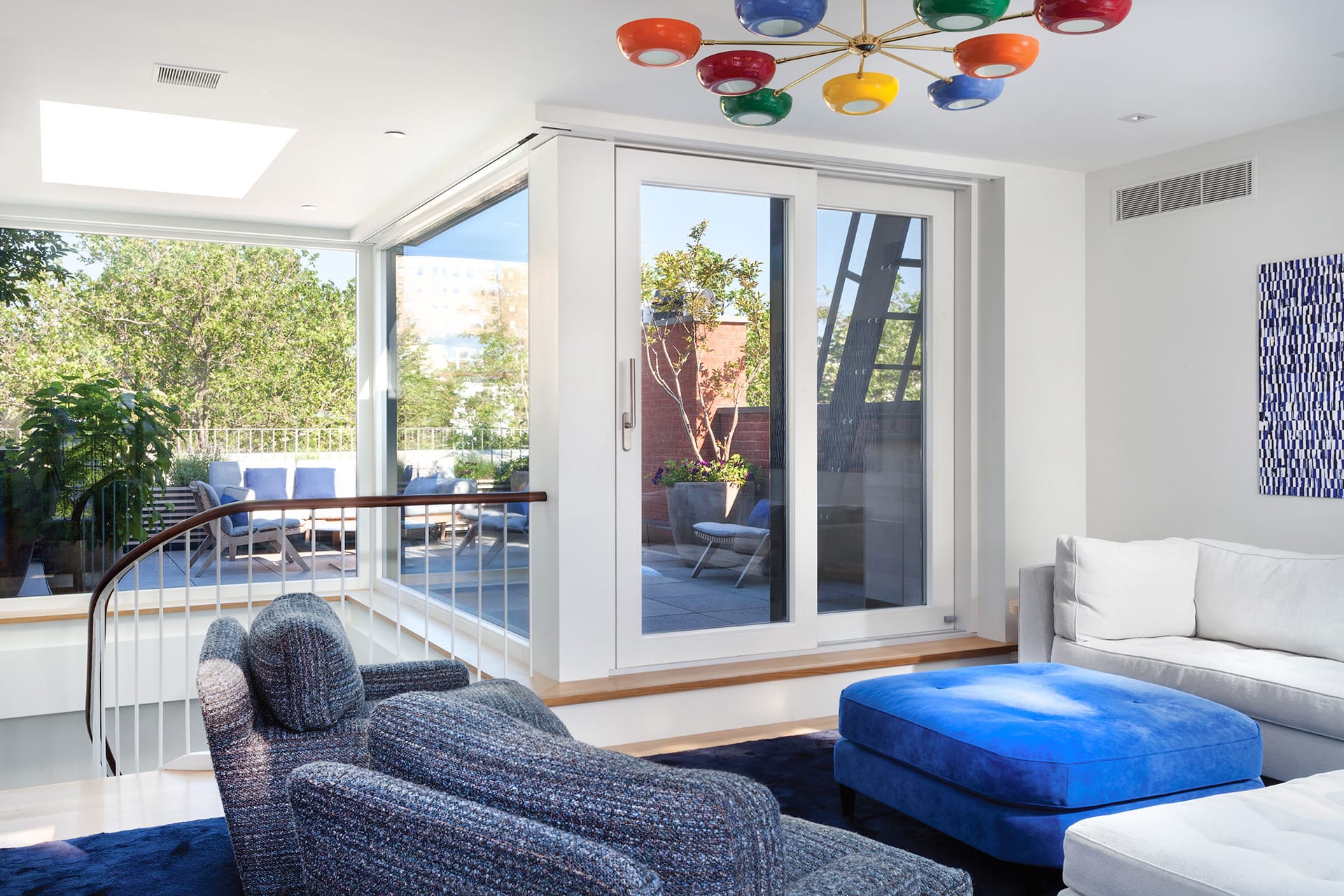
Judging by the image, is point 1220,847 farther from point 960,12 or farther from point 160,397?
point 160,397

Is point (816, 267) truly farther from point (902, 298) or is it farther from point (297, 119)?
point (297, 119)

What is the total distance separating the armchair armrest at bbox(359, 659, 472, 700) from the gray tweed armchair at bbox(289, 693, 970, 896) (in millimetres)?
1526

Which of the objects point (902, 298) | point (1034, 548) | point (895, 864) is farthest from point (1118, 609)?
point (895, 864)

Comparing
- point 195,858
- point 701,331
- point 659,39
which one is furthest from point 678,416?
point 195,858

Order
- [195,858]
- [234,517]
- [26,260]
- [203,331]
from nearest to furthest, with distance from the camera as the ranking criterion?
[195,858]
[26,260]
[234,517]
[203,331]

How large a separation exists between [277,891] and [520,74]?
2.71m

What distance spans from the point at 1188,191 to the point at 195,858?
4.71m

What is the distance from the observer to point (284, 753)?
2414 millimetres

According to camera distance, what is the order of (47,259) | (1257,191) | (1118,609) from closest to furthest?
(1118,609), (1257,191), (47,259)

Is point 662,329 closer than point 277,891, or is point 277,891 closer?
point 277,891

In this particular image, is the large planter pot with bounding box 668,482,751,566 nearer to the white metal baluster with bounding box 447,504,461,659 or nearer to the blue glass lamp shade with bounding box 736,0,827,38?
the white metal baluster with bounding box 447,504,461,659

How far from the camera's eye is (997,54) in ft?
→ 7.78

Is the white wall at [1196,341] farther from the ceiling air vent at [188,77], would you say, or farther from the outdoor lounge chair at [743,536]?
the ceiling air vent at [188,77]

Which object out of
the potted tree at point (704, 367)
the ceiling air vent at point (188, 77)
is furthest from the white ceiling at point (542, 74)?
the potted tree at point (704, 367)
